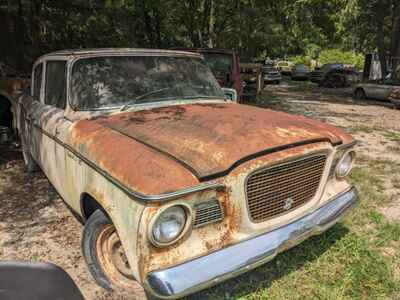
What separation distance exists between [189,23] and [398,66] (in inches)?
396

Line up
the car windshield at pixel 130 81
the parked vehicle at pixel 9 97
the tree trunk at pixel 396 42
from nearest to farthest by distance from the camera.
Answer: the car windshield at pixel 130 81 → the parked vehicle at pixel 9 97 → the tree trunk at pixel 396 42

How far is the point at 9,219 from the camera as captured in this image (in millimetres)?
4012

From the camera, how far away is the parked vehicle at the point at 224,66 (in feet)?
30.3

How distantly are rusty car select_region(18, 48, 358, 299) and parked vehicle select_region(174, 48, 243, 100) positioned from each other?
533 cm

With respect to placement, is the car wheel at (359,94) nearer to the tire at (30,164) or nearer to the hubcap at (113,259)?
the tire at (30,164)

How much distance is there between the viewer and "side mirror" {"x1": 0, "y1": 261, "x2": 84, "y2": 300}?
1.55 meters

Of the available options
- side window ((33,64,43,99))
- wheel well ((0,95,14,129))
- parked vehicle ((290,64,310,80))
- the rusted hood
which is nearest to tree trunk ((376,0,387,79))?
parked vehicle ((290,64,310,80))

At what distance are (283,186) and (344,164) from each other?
3.04 ft

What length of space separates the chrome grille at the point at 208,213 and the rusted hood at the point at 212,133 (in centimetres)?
18

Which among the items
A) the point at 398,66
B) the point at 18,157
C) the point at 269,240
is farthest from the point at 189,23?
the point at 269,240

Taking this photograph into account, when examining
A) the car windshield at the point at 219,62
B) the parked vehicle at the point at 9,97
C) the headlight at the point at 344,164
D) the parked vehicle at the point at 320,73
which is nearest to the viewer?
the headlight at the point at 344,164

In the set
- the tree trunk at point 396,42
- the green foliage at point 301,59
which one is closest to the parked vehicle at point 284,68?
the green foliage at point 301,59

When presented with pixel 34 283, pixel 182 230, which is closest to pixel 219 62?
pixel 182 230

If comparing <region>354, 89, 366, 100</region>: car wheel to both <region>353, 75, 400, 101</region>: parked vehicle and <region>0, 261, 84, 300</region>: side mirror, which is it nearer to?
<region>353, 75, 400, 101</region>: parked vehicle
